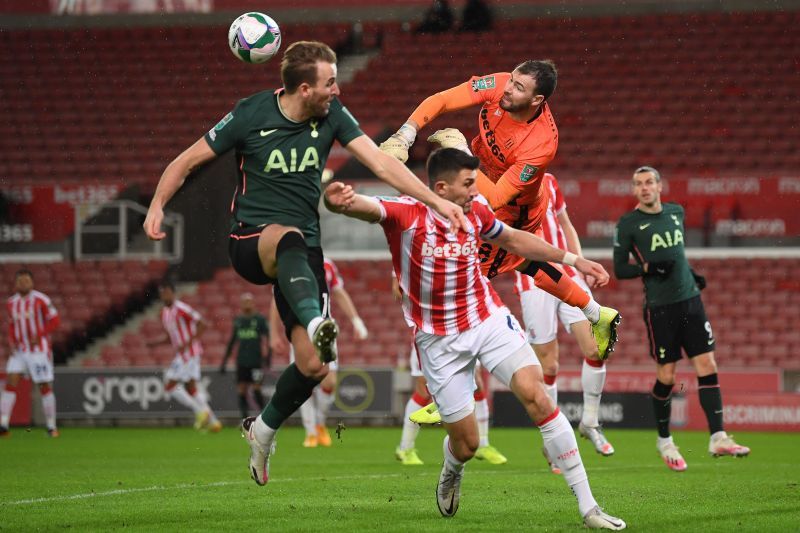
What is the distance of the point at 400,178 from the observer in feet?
20.7

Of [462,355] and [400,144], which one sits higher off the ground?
[400,144]

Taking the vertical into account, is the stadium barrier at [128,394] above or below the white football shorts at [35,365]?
below

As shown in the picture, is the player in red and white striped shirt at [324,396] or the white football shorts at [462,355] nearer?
the white football shorts at [462,355]

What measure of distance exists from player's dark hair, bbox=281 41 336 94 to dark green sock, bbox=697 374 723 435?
17.7 feet

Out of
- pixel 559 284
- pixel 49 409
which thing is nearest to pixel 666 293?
pixel 559 284

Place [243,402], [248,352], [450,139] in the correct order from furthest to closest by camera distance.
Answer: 1. [243,402]
2. [248,352]
3. [450,139]

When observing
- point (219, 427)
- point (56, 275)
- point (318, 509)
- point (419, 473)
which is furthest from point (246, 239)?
point (56, 275)

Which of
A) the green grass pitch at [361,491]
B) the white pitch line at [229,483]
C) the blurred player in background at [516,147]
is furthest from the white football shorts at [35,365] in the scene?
the blurred player in background at [516,147]

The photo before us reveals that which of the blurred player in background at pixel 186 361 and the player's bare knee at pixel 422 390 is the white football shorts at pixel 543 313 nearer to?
the player's bare knee at pixel 422 390

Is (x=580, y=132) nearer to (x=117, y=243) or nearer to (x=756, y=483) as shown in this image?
(x=117, y=243)

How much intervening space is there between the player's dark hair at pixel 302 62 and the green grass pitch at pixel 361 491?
2.38m

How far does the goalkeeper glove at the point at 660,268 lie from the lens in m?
10.4

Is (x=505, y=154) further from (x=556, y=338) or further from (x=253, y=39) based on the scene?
(x=556, y=338)

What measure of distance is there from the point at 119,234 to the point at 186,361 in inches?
184
